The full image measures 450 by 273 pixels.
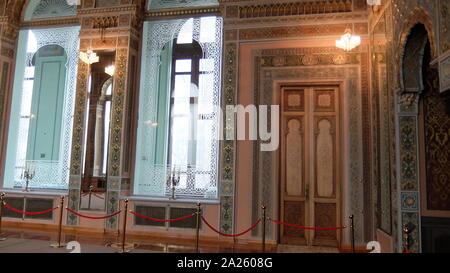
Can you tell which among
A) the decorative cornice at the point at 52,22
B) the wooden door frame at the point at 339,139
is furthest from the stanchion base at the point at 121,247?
the decorative cornice at the point at 52,22

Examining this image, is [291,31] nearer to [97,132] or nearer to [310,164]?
[310,164]

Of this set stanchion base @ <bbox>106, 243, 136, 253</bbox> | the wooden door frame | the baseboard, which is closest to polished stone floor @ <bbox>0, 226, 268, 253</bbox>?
stanchion base @ <bbox>106, 243, 136, 253</bbox>

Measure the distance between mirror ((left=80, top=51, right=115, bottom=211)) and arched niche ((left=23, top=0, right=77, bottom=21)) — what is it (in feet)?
4.86

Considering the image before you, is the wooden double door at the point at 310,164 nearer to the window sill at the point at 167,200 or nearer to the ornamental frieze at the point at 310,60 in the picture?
the ornamental frieze at the point at 310,60

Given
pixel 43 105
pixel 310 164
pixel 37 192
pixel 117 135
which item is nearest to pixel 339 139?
pixel 310 164

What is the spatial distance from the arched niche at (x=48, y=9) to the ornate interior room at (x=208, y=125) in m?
0.04

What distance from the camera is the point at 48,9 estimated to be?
7691mm

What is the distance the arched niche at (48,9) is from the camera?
752cm

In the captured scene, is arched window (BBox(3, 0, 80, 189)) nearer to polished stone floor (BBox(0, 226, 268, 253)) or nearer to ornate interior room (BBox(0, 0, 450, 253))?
ornate interior room (BBox(0, 0, 450, 253))

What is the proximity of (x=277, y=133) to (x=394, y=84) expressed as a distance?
7.25ft

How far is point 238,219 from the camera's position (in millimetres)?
5992

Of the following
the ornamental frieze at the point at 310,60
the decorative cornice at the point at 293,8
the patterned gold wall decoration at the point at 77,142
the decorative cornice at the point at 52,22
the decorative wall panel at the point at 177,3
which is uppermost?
the decorative wall panel at the point at 177,3

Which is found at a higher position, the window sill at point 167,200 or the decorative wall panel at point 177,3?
the decorative wall panel at point 177,3

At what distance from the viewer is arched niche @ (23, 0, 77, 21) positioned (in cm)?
752
